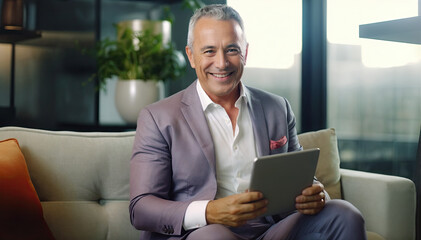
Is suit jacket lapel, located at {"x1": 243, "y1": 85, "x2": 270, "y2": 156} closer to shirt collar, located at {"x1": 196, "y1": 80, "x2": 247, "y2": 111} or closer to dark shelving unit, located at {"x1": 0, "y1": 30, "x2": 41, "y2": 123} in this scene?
shirt collar, located at {"x1": 196, "y1": 80, "x2": 247, "y2": 111}

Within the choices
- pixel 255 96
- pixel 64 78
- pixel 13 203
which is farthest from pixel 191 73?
pixel 13 203

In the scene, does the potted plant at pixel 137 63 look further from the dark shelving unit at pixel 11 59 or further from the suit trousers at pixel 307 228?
the suit trousers at pixel 307 228

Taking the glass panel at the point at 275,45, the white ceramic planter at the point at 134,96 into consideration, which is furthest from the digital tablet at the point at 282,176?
the glass panel at the point at 275,45

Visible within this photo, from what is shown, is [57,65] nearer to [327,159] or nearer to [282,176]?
[327,159]

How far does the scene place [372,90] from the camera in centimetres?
353

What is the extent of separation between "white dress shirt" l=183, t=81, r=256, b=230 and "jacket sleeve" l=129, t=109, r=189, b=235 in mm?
Answer: 174

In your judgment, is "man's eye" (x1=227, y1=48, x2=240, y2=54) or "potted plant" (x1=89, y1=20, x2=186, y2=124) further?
"potted plant" (x1=89, y1=20, x2=186, y2=124)

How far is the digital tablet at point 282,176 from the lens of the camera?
1.34 meters

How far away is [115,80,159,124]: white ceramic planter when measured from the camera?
3.64m

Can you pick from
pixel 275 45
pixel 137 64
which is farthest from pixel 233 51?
pixel 275 45

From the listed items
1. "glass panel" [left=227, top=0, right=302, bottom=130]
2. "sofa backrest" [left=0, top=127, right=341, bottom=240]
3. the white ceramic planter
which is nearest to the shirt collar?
"sofa backrest" [left=0, top=127, right=341, bottom=240]

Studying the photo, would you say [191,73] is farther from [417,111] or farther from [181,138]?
[181,138]

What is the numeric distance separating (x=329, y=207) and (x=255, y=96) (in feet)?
1.68

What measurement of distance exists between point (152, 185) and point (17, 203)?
427mm
